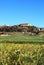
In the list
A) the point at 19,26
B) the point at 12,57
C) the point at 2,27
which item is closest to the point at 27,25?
the point at 19,26

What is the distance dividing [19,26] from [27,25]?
354 cm

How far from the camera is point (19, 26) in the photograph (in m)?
87.0

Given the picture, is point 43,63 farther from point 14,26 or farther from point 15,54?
point 14,26

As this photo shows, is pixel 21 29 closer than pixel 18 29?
No

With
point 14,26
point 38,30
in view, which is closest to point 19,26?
point 14,26

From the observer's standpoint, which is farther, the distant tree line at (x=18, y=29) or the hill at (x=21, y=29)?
the distant tree line at (x=18, y=29)

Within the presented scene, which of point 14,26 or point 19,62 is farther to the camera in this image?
point 14,26

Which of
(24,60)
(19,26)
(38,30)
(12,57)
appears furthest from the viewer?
(19,26)

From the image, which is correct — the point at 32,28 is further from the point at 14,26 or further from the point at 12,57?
the point at 12,57

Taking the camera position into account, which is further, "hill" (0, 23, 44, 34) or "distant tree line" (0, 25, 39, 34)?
"distant tree line" (0, 25, 39, 34)

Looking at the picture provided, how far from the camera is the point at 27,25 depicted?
8912cm

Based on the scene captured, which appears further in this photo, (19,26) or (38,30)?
(19,26)

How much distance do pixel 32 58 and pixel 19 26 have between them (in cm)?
7713

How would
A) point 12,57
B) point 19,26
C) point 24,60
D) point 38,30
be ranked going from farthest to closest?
point 19,26 → point 38,30 → point 12,57 → point 24,60
